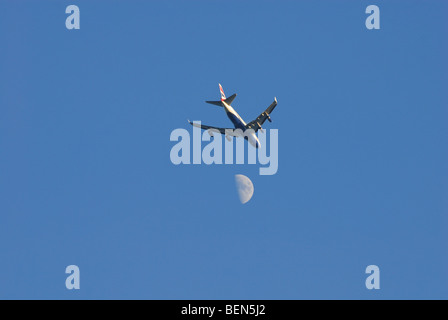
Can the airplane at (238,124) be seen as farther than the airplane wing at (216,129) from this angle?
No

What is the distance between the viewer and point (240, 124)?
124562 mm

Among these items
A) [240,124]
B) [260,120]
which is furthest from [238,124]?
[260,120]

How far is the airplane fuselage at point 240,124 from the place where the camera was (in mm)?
123750

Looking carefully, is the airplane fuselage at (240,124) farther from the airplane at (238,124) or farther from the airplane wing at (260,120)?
the airplane wing at (260,120)

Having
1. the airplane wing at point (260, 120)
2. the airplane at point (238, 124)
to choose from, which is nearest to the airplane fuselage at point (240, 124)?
the airplane at point (238, 124)

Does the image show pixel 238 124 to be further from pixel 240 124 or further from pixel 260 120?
pixel 260 120

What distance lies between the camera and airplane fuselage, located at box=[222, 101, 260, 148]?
406 ft

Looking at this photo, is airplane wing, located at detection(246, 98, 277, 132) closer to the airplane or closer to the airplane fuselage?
the airplane

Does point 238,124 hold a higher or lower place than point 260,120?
lower

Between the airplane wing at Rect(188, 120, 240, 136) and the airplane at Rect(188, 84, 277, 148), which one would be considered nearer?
the airplane at Rect(188, 84, 277, 148)

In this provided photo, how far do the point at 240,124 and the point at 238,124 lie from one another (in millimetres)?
325

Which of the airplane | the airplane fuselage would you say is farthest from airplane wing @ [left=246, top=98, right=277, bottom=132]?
the airplane fuselage
